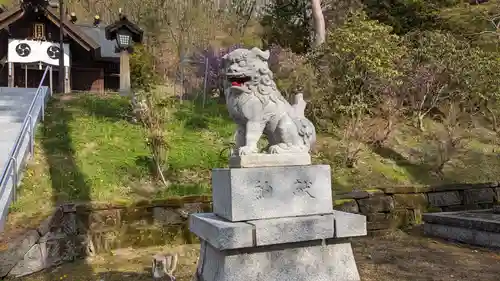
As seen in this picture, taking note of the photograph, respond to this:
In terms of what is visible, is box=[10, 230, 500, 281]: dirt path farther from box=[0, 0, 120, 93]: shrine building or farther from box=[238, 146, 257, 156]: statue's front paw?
box=[0, 0, 120, 93]: shrine building

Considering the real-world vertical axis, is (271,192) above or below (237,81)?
below

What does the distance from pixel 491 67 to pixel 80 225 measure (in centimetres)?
1306

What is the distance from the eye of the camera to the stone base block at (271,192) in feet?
13.0

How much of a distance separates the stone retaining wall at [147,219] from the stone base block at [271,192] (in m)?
3.21

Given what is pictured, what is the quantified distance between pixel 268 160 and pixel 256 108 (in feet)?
1.84

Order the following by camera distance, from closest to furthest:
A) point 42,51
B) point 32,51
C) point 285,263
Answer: point 285,263 → point 32,51 → point 42,51

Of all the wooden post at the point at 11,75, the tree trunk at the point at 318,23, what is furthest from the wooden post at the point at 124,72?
→ the tree trunk at the point at 318,23

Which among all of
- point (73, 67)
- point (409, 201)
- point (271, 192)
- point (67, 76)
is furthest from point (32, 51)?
point (271, 192)

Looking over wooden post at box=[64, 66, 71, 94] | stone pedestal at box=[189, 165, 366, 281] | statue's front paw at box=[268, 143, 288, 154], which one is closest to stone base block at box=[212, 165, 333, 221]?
stone pedestal at box=[189, 165, 366, 281]

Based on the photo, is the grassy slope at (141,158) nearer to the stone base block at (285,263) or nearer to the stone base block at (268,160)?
the stone base block at (285,263)

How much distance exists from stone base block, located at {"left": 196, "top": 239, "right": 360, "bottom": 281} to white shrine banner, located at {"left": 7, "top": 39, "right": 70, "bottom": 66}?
19737 millimetres

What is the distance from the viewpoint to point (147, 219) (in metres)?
7.29

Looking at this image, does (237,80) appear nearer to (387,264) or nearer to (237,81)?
(237,81)

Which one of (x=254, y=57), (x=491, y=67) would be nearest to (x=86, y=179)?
(x=254, y=57)
